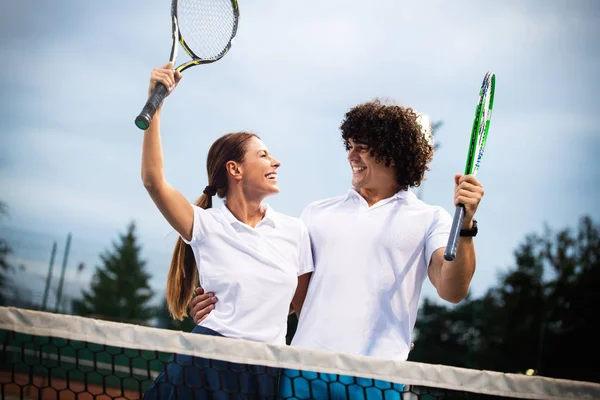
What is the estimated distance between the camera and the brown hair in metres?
2.57

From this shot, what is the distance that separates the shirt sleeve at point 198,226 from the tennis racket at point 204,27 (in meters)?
0.67

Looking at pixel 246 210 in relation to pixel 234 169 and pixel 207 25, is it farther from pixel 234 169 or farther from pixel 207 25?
pixel 207 25

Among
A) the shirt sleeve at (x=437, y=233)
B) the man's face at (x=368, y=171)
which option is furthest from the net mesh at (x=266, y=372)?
the man's face at (x=368, y=171)

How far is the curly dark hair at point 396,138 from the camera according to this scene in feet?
7.98

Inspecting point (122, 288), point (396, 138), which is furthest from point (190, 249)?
point (122, 288)

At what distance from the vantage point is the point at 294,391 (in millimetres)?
2121

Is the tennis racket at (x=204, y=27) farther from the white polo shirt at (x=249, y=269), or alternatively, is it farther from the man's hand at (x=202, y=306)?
the man's hand at (x=202, y=306)

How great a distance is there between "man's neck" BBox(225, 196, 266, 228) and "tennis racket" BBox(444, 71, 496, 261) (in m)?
0.69

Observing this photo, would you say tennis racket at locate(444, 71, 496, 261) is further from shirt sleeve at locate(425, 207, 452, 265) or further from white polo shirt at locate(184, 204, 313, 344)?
white polo shirt at locate(184, 204, 313, 344)

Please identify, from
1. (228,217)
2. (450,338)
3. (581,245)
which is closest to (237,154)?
(228,217)

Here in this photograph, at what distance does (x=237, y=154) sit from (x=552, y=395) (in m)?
1.25

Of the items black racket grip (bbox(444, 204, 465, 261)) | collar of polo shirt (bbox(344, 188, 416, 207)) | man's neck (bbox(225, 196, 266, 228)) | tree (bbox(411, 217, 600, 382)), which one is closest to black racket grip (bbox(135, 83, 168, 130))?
man's neck (bbox(225, 196, 266, 228))

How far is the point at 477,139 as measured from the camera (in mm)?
2439

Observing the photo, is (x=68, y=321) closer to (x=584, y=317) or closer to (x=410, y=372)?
(x=410, y=372)
